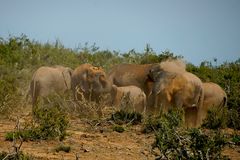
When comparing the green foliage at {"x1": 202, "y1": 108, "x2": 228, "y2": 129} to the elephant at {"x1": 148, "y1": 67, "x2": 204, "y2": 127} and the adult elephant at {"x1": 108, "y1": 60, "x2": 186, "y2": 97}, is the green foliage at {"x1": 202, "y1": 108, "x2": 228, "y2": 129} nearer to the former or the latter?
the elephant at {"x1": 148, "y1": 67, "x2": 204, "y2": 127}

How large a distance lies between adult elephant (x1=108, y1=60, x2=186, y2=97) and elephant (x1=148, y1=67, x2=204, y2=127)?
663 millimetres

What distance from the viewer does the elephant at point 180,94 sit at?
1077 centimetres

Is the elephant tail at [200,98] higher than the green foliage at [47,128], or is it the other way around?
the elephant tail at [200,98]

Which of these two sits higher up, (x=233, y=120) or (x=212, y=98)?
(x=212, y=98)

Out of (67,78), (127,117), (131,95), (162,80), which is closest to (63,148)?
(127,117)

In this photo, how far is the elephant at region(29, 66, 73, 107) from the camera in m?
12.2

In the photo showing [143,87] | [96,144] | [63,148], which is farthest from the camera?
[143,87]

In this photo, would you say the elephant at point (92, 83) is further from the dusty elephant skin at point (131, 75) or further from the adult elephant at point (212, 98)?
the adult elephant at point (212, 98)

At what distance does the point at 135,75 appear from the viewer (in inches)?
488

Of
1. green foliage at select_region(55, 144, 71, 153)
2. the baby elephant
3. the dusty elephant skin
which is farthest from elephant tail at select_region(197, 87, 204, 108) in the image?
green foliage at select_region(55, 144, 71, 153)

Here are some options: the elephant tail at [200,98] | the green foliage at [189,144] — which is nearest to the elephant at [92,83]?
the elephant tail at [200,98]

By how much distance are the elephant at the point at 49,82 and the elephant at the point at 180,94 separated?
2.52 metres

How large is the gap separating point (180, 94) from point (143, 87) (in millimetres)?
1758

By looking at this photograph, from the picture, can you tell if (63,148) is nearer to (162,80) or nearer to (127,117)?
(127,117)
